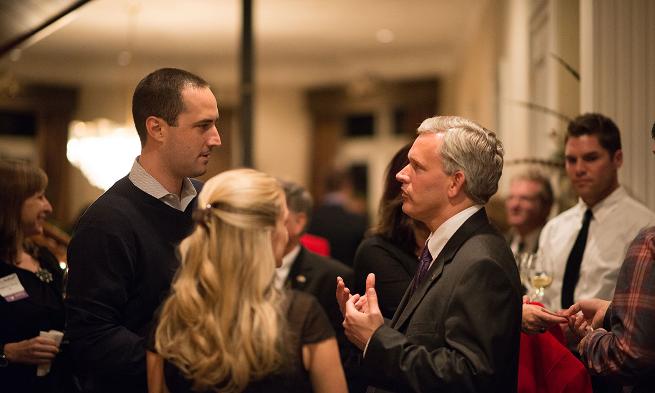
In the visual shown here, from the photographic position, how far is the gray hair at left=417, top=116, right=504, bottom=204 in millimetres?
2152

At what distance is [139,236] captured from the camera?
2.35m

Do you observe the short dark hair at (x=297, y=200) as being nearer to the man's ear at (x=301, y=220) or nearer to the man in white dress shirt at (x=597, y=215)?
the man's ear at (x=301, y=220)

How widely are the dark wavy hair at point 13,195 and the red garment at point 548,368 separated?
1770 millimetres

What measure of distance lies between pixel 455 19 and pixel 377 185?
4.95 meters

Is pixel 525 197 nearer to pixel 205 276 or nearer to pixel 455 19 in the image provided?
pixel 205 276

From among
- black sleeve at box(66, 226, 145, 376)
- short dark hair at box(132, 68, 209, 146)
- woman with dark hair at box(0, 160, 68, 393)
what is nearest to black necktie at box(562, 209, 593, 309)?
short dark hair at box(132, 68, 209, 146)

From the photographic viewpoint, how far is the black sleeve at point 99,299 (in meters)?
2.24

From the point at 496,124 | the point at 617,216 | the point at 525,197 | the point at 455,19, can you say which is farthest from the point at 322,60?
the point at 617,216

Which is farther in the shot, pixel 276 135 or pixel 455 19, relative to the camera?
pixel 276 135

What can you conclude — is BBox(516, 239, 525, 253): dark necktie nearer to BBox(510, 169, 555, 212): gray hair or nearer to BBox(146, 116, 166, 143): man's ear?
BBox(510, 169, 555, 212): gray hair

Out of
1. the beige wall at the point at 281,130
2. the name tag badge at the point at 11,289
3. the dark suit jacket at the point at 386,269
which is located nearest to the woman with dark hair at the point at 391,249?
the dark suit jacket at the point at 386,269

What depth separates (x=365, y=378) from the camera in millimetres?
2205

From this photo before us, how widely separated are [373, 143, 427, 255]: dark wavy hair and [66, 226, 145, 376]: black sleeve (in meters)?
0.91

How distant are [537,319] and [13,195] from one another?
1.86 m
